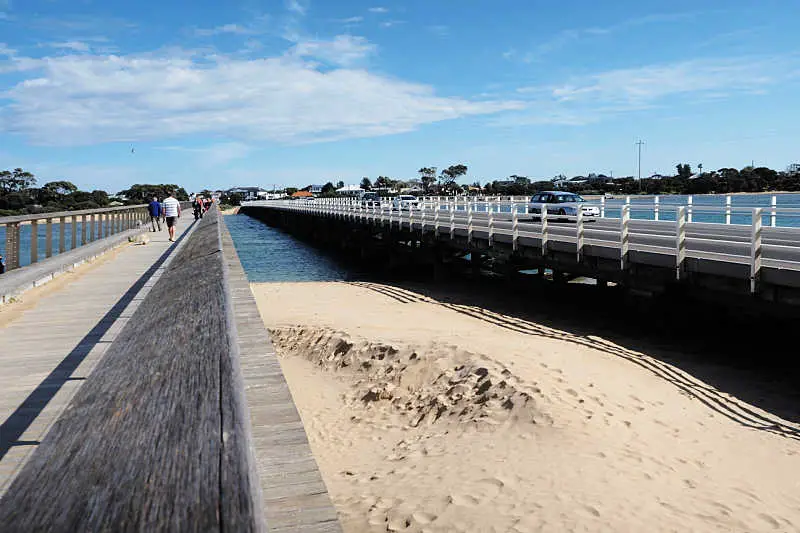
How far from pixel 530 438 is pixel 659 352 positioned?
5.15 m

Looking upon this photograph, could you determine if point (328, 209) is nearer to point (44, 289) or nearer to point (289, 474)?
point (44, 289)

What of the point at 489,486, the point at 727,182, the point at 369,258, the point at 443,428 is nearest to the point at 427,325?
the point at 443,428

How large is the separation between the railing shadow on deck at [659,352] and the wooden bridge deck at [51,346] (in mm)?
8116

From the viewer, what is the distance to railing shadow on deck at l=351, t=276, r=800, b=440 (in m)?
Result: 9.98

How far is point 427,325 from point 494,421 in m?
7.27

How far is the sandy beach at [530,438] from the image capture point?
23.4ft

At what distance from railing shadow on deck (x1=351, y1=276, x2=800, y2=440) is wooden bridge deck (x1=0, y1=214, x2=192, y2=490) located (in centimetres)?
812

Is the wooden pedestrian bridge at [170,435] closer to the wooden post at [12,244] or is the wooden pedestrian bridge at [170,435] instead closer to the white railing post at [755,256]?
the wooden post at [12,244]

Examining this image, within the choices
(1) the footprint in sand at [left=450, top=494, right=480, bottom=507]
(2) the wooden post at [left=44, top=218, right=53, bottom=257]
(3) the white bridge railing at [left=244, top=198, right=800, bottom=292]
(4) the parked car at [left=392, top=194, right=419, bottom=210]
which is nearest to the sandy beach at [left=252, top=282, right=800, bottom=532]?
(1) the footprint in sand at [left=450, top=494, right=480, bottom=507]

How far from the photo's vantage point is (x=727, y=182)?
94500mm

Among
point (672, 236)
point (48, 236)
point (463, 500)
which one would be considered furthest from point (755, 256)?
point (48, 236)

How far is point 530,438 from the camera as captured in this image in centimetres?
924

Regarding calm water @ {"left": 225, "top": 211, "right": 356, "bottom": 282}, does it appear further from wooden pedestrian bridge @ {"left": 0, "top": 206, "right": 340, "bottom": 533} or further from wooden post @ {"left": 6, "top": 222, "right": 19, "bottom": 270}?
wooden pedestrian bridge @ {"left": 0, "top": 206, "right": 340, "bottom": 533}

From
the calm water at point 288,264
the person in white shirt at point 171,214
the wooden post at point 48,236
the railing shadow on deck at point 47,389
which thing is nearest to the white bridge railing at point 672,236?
the calm water at point 288,264
